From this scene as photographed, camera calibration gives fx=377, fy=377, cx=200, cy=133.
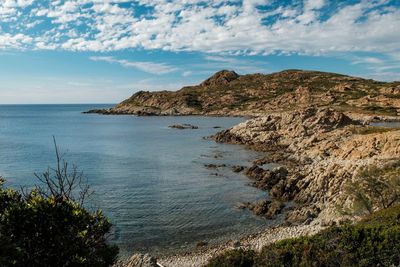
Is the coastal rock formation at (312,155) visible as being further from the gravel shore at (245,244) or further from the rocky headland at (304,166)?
the gravel shore at (245,244)

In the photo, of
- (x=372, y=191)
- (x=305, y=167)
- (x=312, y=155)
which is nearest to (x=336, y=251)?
(x=372, y=191)

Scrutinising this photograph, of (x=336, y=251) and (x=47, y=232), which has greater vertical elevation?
(x=47, y=232)

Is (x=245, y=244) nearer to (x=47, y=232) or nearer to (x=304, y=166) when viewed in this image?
(x=47, y=232)

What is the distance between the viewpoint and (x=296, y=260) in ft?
61.6

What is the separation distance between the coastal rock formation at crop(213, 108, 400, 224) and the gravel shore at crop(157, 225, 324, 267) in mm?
2837

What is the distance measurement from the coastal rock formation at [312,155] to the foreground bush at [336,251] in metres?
14.4

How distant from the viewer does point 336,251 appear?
18.8 meters

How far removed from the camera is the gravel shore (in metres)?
28.9

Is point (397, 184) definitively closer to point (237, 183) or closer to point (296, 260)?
point (296, 260)

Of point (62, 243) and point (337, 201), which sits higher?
point (62, 243)

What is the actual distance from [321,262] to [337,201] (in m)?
21.0

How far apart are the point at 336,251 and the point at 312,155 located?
49921mm

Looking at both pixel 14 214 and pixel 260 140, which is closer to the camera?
pixel 14 214

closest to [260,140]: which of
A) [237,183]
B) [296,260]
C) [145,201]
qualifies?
[237,183]
